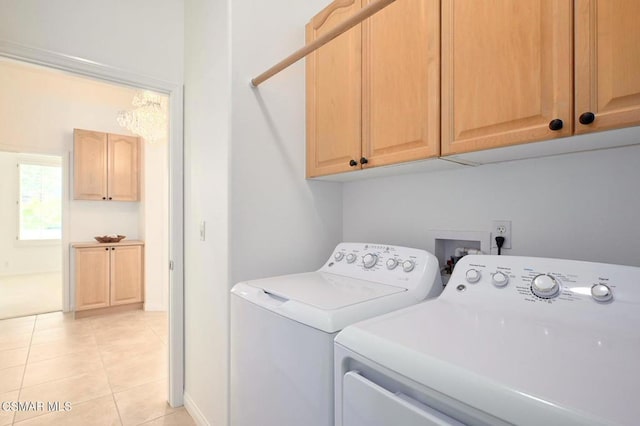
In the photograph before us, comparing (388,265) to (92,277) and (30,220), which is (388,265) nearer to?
(92,277)

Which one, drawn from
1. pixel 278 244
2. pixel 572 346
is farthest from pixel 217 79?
pixel 572 346

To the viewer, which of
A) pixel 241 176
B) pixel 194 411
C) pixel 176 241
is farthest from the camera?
pixel 176 241

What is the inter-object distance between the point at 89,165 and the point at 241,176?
12.0 ft

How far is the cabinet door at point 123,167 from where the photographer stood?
423 centimetres

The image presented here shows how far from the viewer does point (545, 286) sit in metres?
0.94

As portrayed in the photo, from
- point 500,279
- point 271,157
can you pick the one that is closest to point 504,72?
point 500,279

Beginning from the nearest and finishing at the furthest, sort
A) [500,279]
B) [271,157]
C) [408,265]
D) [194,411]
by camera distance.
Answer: [500,279]
[408,265]
[271,157]
[194,411]

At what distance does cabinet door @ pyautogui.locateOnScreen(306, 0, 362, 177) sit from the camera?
148 cm

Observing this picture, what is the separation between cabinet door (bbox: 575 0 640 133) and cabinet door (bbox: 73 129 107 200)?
489 centimetres

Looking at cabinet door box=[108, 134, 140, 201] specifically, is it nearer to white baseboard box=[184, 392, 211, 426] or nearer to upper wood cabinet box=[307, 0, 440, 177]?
white baseboard box=[184, 392, 211, 426]

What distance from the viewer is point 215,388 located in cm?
166

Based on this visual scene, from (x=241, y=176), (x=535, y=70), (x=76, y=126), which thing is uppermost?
(x=76, y=126)

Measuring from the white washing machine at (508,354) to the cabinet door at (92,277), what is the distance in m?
4.12

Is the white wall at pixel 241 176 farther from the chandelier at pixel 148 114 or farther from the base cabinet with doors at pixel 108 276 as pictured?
the base cabinet with doors at pixel 108 276
